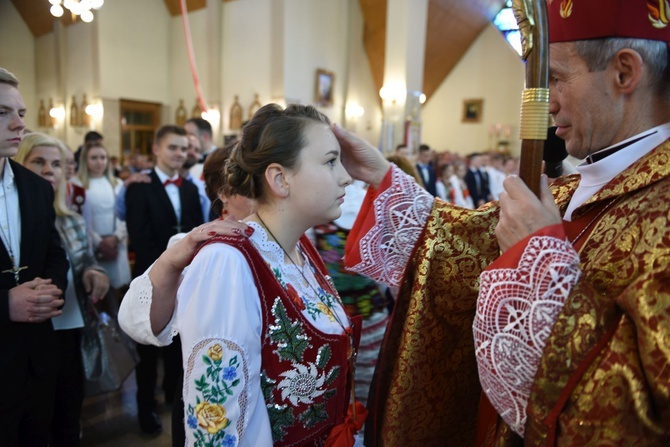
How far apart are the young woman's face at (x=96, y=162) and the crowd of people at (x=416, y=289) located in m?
2.07

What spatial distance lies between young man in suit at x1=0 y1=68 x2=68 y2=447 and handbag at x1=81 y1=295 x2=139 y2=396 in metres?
0.49

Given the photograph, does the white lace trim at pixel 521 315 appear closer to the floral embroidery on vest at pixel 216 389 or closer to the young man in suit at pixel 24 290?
the floral embroidery on vest at pixel 216 389

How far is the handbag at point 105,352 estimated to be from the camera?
251cm

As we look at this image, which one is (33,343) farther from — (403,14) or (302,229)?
(403,14)

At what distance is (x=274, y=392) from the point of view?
1.18 metres

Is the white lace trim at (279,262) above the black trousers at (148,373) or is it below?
above

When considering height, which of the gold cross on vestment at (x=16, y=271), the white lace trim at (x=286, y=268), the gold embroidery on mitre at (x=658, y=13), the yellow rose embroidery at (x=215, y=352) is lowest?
the gold cross on vestment at (x=16, y=271)

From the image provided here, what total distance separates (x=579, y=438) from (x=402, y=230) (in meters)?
0.78

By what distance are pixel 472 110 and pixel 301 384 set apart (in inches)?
663

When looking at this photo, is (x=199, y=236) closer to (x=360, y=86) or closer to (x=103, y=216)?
(x=103, y=216)

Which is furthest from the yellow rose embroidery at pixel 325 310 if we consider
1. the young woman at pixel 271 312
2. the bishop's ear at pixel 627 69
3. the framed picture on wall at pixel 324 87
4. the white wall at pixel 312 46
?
the framed picture on wall at pixel 324 87

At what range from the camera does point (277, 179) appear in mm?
1278

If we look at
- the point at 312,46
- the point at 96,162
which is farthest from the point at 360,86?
the point at 96,162

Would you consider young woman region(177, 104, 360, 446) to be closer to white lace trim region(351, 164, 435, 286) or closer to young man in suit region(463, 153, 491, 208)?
white lace trim region(351, 164, 435, 286)
